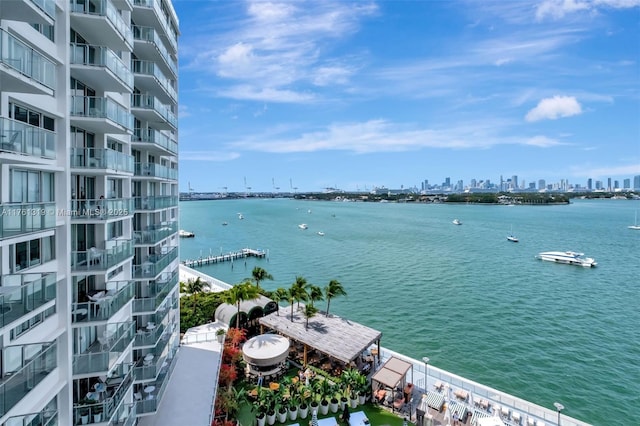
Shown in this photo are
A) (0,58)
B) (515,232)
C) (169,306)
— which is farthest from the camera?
(515,232)

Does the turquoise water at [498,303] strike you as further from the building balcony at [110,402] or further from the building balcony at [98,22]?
the building balcony at [98,22]

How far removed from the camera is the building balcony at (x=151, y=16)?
18.5m

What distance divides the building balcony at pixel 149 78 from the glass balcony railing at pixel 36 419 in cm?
1578

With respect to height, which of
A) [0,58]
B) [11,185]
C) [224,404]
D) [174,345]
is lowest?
[224,404]

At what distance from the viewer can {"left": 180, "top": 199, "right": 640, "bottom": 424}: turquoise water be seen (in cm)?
2850

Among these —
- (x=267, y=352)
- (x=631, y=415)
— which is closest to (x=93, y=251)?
(x=267, y=352)

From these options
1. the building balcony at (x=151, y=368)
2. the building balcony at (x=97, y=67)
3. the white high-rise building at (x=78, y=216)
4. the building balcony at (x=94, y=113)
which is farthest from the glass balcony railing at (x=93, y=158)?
the building balcony at (x=151, y=368)

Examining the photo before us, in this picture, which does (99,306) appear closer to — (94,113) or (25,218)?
Answer: (25,218)

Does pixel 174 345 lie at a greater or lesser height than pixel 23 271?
lesser

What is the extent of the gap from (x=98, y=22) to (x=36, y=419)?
13815 mm

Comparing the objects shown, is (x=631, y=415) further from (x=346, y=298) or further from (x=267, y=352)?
(x=346, y=298)

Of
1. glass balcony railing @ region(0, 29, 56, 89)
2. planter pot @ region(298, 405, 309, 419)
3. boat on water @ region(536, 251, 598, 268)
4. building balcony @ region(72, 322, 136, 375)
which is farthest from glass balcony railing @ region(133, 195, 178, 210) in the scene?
boat on water @ region(536, 251, 598, 268)

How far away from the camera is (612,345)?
34.2 meters

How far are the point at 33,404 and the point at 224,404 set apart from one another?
34.5ft
